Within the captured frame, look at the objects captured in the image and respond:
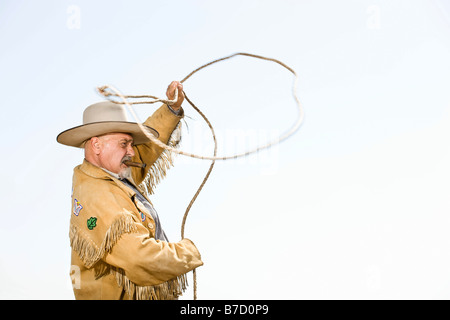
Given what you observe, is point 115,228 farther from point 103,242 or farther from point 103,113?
point 103,113

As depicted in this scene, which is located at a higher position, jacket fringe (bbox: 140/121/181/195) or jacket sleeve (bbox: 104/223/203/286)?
jacket fringe (bbox: 140/121/181/195)

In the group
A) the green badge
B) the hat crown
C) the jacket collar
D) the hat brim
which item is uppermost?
the hat crown

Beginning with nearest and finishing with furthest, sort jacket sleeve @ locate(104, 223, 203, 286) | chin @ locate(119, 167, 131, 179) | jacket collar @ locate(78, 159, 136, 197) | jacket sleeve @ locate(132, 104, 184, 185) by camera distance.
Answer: jacket sleeve @ locate(104, 223, 203, 286) → jacket collar @ locate(78, 159, 136, 197) → chin @ locate(119, 167, 131, 179) → jacket sleeve @ locate(132, 104, 184, 185)

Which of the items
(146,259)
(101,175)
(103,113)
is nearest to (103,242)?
(146,259)

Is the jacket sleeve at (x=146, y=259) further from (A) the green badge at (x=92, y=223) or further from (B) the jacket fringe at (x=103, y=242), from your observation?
(A) the green badge at (x=92, y=223)

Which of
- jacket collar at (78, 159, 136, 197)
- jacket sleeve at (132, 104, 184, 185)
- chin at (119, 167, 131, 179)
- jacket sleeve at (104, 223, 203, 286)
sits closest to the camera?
jacket sleeve at (104, 223, 203, 286)

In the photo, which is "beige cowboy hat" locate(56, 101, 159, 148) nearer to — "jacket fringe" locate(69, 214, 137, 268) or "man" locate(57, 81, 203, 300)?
"man" locate(57, 81, 203, 300)

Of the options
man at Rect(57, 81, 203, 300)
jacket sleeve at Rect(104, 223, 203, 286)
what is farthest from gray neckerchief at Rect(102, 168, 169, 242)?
jacket sleeve at Rect(104, 223, 203, 286)

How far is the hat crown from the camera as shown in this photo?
2.37 m

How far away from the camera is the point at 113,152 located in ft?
7.75

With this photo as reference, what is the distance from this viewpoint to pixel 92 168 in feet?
7.55

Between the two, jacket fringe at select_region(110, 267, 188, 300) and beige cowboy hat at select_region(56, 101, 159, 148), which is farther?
beige cowboy hat at select_region(56, 101, 159, 148)

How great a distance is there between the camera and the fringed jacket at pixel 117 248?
2.09 meters
